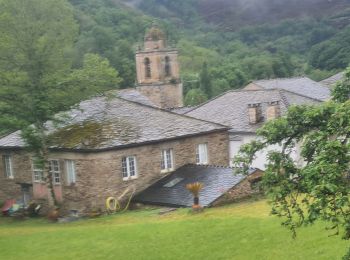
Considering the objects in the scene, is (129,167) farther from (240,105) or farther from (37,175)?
(240,105)

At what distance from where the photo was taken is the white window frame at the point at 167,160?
34.1 meters

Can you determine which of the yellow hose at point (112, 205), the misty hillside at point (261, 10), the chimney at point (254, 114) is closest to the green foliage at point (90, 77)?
the yellow hose at point (112, 205)

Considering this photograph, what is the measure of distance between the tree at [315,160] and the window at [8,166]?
87.4 ft

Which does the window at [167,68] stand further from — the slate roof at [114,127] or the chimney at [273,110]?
the slate roof at [114,127]

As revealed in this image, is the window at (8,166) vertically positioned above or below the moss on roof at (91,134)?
below

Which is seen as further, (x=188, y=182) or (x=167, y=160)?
(x=167, y=160)

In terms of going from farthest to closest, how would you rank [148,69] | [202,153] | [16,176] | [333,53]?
[333,53]
[148,69]
[16,176]
[202,153]

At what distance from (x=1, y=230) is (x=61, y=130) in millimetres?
7112

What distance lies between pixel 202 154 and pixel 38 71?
10.8 metres

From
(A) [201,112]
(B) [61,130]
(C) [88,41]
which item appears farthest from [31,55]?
(C) [88,41]

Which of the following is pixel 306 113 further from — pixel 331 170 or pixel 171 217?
pixel 171 217

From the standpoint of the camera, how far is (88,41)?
10400 cm

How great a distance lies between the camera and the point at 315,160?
32.5 ft

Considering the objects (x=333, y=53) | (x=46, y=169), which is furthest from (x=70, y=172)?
(x=333, y=53)
